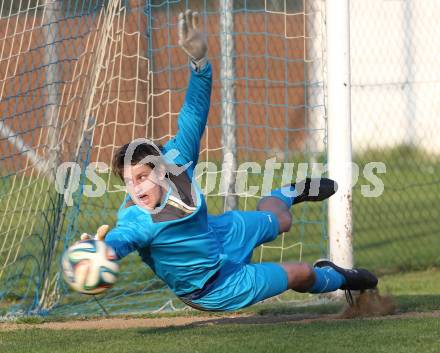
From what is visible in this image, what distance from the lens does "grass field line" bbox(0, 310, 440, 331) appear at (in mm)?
6297

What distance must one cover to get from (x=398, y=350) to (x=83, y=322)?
2444 mm

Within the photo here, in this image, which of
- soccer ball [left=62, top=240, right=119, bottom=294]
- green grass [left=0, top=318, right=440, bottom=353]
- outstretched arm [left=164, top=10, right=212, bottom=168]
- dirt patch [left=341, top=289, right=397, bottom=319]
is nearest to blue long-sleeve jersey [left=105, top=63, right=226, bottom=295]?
outstretched arm [left=164, top=10, right=212, bottom=168]

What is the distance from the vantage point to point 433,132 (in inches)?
613

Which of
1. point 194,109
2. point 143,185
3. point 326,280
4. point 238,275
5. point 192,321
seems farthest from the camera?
point 192,321

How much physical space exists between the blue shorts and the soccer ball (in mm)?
888

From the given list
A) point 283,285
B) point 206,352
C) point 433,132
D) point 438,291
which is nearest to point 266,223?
point 283,285

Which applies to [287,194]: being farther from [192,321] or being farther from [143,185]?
[143,185]

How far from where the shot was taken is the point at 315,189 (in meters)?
6.28

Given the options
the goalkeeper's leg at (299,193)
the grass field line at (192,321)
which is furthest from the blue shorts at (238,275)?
the grass field line at (192,321)

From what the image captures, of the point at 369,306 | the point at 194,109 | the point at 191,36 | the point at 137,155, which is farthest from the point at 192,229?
the point at 369,306

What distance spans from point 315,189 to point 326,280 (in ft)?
2.28

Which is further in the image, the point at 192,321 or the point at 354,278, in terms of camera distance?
the point at 192,321

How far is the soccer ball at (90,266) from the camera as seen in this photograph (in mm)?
4566

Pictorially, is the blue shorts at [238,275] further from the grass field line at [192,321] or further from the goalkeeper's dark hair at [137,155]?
the grass field line at [192,321]
